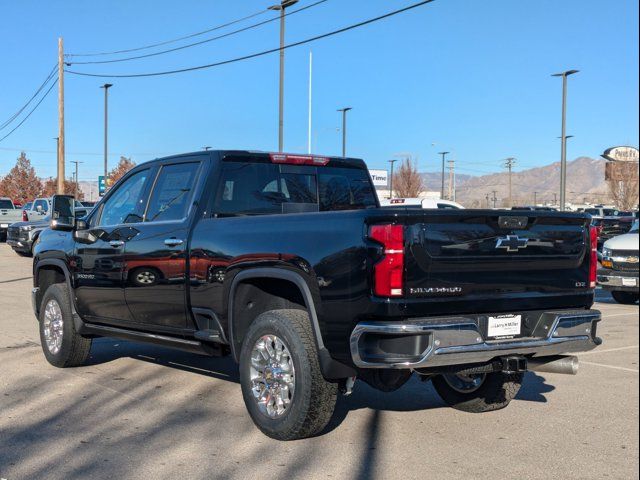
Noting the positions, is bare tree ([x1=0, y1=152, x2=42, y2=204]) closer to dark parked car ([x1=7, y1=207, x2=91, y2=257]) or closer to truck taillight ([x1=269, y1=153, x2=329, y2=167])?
dark parked car ([x1=7, y1=207, x2=91, y2=257])

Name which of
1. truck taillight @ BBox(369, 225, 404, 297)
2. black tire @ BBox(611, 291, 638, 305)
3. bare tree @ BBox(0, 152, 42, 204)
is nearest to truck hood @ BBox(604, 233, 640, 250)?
black tire @ BBox(611, 291, 638, 305)

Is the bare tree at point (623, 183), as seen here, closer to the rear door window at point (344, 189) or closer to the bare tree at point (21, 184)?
the rear door window at point (344, 189)

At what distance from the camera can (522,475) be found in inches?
186

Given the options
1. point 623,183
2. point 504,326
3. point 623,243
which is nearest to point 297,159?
point 504,326

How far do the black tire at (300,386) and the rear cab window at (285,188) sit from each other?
1342 millimetres

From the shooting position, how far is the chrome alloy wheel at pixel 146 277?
6559 mm

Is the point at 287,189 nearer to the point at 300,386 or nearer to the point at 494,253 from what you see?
the point at 300,386

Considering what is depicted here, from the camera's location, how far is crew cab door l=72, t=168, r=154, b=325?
7.04 metres

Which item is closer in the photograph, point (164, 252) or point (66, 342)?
point (164, 252)

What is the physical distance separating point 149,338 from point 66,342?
145 cm

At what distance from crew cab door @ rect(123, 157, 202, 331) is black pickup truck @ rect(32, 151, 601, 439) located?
0.05ft

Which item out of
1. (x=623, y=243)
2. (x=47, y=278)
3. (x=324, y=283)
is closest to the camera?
(x=324, y=283)

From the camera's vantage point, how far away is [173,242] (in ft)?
20.7

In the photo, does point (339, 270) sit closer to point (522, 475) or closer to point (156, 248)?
point (522, 475)
